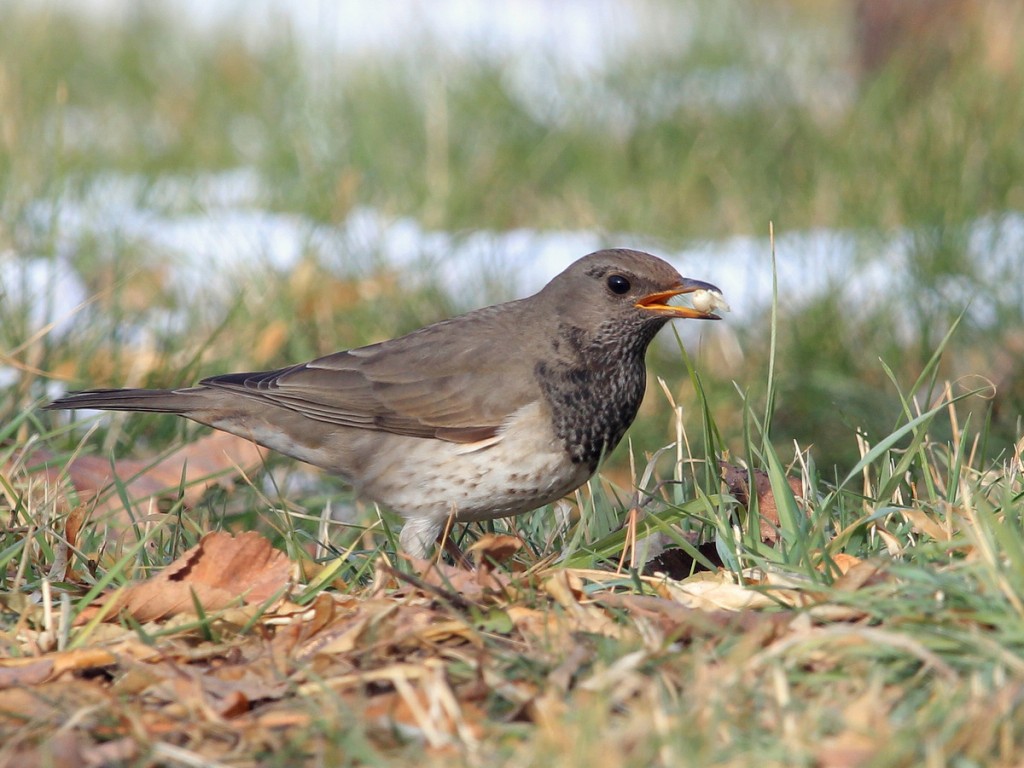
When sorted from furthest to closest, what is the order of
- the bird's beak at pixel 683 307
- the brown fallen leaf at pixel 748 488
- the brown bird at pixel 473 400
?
the bird's beak at pixel 683 307
the brown bird at pixel 473 400
the brown fallen leaf at pixel 748 488

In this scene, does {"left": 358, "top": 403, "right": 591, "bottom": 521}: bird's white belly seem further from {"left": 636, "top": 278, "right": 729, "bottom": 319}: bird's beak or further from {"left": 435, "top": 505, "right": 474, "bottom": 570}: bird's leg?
{"left": 636, "top": 278, "right": 729, "bottom": 319}: bird's beak

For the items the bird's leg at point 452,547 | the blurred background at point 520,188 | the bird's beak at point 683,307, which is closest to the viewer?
the bird's leg at point 452,547

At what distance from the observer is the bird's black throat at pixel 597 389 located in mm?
4902

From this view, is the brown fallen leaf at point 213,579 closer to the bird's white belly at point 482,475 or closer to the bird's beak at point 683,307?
the bird's white belly at point 482,475

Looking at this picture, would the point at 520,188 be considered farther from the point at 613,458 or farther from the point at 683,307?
the point at 683,307

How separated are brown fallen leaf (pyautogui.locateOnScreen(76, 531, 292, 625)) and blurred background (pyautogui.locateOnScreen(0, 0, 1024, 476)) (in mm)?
1850

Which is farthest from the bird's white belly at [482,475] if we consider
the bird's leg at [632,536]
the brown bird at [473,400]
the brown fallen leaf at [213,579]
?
the brown fallen leaf at [213,579]

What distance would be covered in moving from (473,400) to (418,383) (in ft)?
0.98

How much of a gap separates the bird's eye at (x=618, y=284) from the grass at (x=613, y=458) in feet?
1.66

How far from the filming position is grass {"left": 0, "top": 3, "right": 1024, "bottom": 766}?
9.59 ft

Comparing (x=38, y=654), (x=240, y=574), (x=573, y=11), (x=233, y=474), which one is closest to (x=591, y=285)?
(x=233, y=474)

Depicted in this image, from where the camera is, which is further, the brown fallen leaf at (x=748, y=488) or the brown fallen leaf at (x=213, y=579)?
the brown fallen leaf at (x=748, y=488)

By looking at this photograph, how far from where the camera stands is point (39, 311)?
6.77 meters

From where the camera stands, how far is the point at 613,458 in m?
7.18
